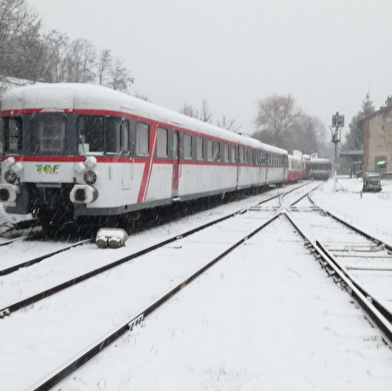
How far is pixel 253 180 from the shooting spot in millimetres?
26188

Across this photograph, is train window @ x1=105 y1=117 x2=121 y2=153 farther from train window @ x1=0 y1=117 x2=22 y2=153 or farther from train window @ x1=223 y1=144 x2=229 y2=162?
train window @ x1=223 y1=144 x2=229 y2=162

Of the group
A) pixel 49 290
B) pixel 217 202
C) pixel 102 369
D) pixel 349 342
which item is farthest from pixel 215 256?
pixel 217 202

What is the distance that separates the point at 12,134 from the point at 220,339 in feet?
25.3

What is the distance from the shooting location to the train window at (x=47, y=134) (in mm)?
10125

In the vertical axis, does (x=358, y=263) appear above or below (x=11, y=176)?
below

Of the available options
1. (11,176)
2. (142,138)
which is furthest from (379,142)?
(11,176)

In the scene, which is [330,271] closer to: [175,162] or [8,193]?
[8,193]

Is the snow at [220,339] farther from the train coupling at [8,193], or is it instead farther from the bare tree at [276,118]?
the bare tree at [276,118]

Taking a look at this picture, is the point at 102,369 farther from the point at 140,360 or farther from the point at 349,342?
the point at 349,342

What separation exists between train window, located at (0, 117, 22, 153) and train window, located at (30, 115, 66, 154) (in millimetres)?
329

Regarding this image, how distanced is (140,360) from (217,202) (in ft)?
61.1

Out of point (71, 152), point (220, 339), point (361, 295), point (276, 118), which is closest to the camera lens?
point (220, 339)

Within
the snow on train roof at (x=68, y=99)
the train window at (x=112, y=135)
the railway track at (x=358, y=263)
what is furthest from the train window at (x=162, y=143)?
the railway track at (x=358, y=263)

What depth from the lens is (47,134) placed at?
10211 mm
